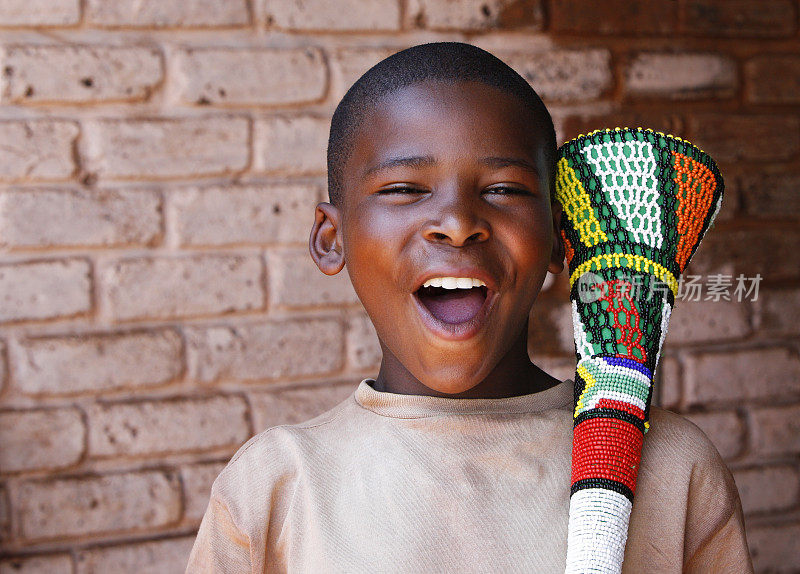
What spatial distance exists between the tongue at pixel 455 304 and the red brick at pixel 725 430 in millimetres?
1086

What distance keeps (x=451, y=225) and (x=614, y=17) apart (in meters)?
1.08

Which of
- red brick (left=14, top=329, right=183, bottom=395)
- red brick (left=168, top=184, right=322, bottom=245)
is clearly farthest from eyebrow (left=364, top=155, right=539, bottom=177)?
red brick (left=14, top=329, right=183, bottom=395)

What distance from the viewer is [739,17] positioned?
1.80m

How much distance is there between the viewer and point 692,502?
3.06 feet

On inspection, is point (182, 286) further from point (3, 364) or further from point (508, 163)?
point (508, 163)

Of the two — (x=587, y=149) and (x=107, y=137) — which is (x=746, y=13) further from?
(x=107, y=137)

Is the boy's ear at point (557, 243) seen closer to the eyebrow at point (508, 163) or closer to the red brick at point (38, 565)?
the eyebrow at point (508, 163)

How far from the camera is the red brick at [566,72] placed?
168 cm

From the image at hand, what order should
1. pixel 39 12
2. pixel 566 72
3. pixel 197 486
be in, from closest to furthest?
pixel 39 12 < pixel 197 486 < pixel 566 72

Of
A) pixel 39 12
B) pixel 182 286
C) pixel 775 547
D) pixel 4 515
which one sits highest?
pixel 39 12

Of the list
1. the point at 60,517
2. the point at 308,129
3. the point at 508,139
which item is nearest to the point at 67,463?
the point at 60,517

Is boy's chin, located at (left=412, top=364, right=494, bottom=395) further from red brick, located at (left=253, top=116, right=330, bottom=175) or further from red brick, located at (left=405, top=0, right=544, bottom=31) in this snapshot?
red brick, located at (left=405, top=0, right=544, bottom=31)

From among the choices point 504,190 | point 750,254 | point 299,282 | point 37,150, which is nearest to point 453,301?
point 504,190

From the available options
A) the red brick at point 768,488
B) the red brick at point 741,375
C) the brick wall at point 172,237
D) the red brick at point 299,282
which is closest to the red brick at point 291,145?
the brick wall at point 172,237
